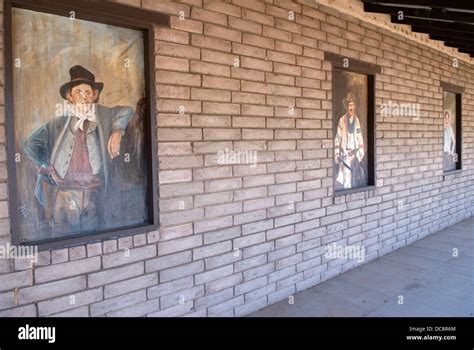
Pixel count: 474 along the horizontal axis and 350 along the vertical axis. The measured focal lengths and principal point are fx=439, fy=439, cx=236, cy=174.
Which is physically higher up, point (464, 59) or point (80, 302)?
point (464, 59)

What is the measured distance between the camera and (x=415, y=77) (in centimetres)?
700

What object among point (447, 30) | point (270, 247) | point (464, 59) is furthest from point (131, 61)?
point (464, 59)

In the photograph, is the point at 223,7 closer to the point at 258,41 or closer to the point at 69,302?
the point at 258,41

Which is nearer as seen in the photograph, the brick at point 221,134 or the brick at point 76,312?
the brick at point 76,312

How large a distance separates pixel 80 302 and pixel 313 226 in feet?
9.05

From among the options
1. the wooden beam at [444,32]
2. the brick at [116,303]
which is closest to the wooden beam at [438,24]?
the wooden beam at [444,32]

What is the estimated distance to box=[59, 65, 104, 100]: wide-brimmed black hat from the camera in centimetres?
296

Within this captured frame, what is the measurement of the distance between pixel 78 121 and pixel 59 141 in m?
0.20

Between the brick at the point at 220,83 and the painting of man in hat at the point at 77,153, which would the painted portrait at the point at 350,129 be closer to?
the brick at the point at 220,83

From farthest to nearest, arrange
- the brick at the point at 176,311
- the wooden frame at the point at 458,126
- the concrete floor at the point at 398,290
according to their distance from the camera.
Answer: the wooden frame at the point at 458,126 → the concrete floor at the point at 398,290 → the brick at the point at 176,311

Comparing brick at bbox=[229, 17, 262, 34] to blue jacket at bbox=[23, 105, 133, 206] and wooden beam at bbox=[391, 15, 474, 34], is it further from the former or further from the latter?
wooden beam at bbox=[391, 15, 474, 34]

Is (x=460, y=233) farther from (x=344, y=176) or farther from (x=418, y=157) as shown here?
(x=344, y=176)

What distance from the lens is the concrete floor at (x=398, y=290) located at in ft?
13.8

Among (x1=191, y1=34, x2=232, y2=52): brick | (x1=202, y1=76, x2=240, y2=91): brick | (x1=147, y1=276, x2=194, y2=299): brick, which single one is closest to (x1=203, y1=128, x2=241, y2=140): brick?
(x1=202, y1=76, x2=240, y2=91): brick
